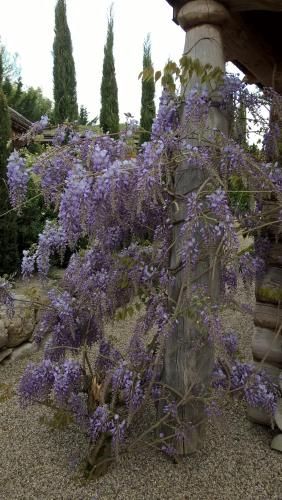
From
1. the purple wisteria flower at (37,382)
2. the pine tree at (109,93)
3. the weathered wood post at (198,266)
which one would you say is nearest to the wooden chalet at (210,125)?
the weathered wood post at (198,266)

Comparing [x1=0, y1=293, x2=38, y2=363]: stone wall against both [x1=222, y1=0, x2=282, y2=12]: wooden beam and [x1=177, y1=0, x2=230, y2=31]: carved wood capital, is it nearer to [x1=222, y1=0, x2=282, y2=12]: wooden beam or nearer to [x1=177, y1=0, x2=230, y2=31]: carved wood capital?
[x1=177, y1=0, x2=230, y2=31]: carved wood capital

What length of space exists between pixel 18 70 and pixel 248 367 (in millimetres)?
31698

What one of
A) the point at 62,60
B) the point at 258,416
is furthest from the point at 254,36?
the point at 62,60

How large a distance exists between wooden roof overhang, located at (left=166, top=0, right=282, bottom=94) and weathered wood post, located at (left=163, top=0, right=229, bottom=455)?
0.10m

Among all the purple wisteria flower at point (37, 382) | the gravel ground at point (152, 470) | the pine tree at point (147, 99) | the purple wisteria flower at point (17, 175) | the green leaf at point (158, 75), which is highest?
the pine tree at point (147, 99)

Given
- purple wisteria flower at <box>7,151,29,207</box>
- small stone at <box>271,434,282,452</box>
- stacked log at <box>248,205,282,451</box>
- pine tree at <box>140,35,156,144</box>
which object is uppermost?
pine tree at <box>140,35,156,144</box>

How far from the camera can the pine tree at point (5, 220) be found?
509 cm

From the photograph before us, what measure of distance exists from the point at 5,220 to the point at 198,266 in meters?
3.50

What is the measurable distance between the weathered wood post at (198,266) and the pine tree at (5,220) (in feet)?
10.9

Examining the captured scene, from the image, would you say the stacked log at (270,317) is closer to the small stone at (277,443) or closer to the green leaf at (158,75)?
the small stone at (277,443)

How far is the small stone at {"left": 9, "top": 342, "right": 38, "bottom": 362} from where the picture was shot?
4051 mm

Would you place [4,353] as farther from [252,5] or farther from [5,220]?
[252,5]

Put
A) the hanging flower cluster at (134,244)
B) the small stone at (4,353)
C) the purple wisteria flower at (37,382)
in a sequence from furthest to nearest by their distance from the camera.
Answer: the small stone at (4,353)
the purple wisteria flower at (37,382)
the hanging flower cluster at (134,244)

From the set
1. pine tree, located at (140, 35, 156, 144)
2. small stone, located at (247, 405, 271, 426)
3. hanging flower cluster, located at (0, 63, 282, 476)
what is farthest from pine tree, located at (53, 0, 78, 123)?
small stone, located at (247, 405, 271, 426)
